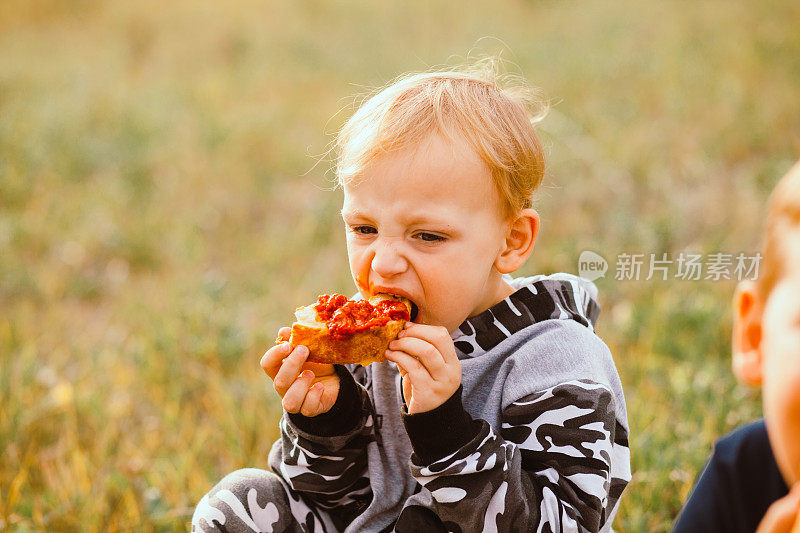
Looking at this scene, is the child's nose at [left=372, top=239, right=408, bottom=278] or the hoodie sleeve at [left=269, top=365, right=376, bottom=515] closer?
Result: the child's nose at [left=372, top=239, right=408, bottom=278]

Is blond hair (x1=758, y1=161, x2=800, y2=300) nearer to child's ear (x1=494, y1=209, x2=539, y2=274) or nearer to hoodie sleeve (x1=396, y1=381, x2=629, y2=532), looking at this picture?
hoodie sleeve (x1=396, y1=381, x2=629, y2=532)

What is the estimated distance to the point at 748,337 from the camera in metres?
1.26

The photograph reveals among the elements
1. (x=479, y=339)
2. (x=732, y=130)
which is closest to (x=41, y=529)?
(x=479, y=339)

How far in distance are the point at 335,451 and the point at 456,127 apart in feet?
2.78

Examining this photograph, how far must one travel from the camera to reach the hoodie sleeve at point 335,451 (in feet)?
6.38

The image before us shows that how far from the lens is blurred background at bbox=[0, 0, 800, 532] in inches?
114

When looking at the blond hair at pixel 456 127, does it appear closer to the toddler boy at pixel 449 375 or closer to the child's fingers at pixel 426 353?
the toddler boy at pixel 449 375

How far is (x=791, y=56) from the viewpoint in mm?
6555

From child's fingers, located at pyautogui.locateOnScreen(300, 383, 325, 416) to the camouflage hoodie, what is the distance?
0.07 m
